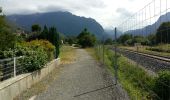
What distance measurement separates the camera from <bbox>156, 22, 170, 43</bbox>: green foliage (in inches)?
328

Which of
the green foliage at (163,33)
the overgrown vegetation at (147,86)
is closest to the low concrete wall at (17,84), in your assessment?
the overgrown vegetation at (147,86)

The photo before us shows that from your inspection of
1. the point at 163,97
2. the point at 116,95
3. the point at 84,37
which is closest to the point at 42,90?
the point at 116,95

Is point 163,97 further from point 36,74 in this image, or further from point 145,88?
point 36,74

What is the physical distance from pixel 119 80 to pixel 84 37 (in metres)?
91.4

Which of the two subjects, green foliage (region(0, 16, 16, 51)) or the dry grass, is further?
green foliage (region(0, 16, 16, 51))

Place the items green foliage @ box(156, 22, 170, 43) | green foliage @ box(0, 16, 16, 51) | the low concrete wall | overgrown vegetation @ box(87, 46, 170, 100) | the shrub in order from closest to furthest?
green foliage @ box(156, 22, 170, 43), overgrown vegetation @ box(87, 46, 170, 100), the low concrete wall, the shrub, green foliage @ box(0, 16, 16, 51)

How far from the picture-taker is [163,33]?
8.95 metres

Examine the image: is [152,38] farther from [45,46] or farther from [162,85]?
[45,46]

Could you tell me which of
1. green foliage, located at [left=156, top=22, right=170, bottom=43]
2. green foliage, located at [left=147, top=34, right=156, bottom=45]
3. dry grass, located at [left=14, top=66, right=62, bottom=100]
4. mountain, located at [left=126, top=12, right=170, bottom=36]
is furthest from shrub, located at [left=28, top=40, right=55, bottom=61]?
green foliage, located at [left=156, top=22, right=170, bottom=43]

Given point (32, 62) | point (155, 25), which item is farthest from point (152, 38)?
point (32, 62)

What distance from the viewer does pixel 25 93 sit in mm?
13500

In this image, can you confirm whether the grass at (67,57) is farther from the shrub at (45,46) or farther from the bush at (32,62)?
the bush at (32,62)

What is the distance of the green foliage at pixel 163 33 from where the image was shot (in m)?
8.34

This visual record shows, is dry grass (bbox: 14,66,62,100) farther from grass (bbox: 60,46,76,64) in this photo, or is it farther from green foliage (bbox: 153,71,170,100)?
grass (bbox: 60,46,76,64)
